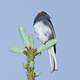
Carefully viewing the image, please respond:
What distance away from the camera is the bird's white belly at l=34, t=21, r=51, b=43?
3.63m

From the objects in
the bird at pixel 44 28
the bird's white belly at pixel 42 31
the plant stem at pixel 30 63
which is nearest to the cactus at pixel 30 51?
the plant stem at pixel 30 63

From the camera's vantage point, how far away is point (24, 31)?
96.2 inches

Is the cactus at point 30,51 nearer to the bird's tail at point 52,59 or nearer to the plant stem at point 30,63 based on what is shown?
the plant stem at point 30,63

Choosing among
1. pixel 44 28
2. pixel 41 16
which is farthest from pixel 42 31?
pixel 41 16

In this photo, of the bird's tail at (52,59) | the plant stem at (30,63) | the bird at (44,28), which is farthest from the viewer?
the bird at (44,28)

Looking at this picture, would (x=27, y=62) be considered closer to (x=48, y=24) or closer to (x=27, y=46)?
(x=27, y=46)

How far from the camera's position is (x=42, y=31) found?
376 cm

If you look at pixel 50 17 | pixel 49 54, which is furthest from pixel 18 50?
pixel 50 17

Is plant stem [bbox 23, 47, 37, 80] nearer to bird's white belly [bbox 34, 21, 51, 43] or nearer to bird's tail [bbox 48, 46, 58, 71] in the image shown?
bird's tail [bbox 48, 46, 58, 71]

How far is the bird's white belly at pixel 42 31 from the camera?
11.9 ft

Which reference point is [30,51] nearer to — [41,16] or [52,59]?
[52,59]

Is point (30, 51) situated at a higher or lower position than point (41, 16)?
lower

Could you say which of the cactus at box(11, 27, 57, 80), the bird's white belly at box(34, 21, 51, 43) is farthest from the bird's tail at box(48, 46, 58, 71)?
the cactus at box(11, 27, 57, 80)

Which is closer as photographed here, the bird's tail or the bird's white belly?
the bird's tail
